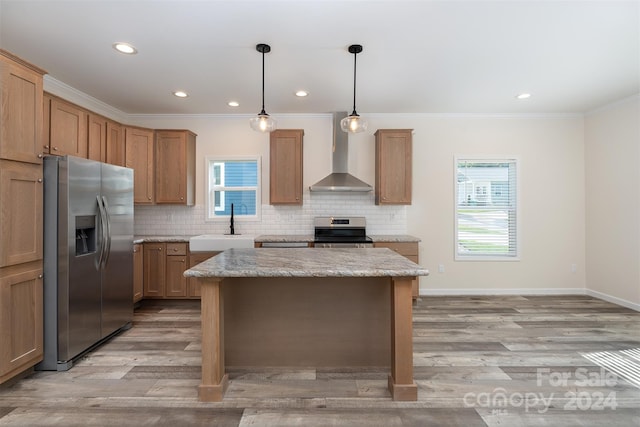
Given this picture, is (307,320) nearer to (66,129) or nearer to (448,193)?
(66,129)

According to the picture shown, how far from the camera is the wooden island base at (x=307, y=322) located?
2.43 m

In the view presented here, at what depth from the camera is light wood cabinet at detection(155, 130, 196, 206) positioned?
174 inches

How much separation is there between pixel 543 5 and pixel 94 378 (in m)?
4.35

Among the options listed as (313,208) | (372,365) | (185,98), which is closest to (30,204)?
(185,98)

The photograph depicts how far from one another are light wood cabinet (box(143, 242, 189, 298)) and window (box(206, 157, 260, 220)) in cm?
79

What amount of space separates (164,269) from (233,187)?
4.99 feet

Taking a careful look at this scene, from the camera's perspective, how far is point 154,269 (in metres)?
4.21

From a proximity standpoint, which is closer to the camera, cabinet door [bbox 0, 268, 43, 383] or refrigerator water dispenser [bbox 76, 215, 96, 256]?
cabinet door [bbox 0, 268, 43, 383]

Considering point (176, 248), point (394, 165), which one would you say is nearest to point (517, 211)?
point (394, 165)

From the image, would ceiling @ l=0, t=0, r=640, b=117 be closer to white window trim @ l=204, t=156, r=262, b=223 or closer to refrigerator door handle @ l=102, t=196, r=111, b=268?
white window trim @ l=204, t=156, r=262, b=223

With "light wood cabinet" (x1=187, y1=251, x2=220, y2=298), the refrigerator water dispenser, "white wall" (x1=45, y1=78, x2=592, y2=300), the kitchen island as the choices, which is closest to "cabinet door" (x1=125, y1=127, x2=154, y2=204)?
"white wall" (x1=45, y1=78, x2=592, y2=300)

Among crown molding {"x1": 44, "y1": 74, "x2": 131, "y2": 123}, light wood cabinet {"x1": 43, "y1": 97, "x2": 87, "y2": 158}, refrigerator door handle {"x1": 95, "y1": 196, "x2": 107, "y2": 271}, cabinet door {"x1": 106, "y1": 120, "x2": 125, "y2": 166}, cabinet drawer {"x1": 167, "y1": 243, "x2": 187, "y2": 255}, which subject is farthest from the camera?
cabinet drawer {"x1": 167, "y1": 243, "x2": 187, "y2": 255}

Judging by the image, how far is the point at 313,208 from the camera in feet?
15.6

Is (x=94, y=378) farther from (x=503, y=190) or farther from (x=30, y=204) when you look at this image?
(x=503, y=190)
